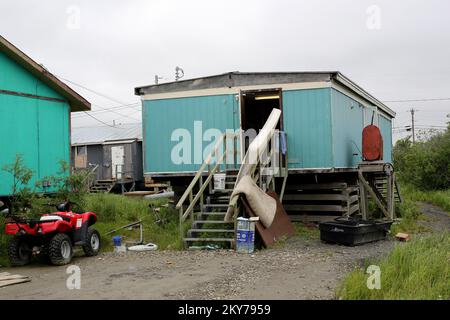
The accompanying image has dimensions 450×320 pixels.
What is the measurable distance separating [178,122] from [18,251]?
5732 millimetres

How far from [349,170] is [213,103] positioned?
4028 millimetres

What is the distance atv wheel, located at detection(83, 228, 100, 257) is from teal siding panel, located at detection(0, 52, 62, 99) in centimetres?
368

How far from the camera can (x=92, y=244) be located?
30.0ft

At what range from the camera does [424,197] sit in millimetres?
20688

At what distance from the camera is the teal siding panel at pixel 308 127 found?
37.9 feet

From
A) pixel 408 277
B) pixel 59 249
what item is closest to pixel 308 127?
pixel 408 277

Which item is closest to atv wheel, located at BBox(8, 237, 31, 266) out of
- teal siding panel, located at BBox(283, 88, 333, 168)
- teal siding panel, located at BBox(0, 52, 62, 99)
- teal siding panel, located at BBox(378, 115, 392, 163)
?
teal siding panel, located at BBox(0, 52, 62, 99)

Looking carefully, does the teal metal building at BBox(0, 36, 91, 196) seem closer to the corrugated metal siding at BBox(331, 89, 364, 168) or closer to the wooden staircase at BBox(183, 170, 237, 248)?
the wooden staircase at BBox(183, 170, 237, 248)

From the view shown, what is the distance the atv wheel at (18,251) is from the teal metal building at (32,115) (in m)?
1.96

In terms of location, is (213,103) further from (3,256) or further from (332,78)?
(3,256)

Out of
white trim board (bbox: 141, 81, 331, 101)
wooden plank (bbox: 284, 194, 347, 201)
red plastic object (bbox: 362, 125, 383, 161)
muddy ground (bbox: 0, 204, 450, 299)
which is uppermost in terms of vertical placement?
white trim board (bbox: 141, 81, 331, 101)

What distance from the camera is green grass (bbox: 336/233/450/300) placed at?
558 cm

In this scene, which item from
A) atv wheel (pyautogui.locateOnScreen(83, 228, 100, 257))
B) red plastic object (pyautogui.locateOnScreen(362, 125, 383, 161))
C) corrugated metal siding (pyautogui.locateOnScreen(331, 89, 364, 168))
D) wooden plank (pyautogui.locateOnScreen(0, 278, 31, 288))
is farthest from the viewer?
red plastic object (pyautogui.locateOnScreen(362, 125, 383, 161))

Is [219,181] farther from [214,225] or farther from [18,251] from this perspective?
[18,251]
